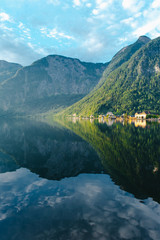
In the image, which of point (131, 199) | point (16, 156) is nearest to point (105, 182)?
point (131, 199)

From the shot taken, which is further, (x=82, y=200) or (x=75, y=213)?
(x=82, y=200)

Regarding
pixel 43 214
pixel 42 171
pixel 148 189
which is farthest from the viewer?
pixel 42 171

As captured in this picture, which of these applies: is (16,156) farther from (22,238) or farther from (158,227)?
(158,227)

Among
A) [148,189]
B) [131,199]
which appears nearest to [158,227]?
[131,199]

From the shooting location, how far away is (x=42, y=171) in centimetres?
1748

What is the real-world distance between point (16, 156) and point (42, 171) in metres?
9.60

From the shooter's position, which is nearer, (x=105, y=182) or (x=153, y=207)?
(x=153, y=207)

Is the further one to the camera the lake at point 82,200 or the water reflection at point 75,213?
the lake at point 82,200

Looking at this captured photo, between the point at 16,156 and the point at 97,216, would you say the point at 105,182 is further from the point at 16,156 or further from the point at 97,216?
the point at 16,156

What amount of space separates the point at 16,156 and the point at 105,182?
55.8ft

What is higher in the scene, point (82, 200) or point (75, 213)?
point (75, 213)

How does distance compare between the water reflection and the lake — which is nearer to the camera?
the water reflection

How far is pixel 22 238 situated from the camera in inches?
279

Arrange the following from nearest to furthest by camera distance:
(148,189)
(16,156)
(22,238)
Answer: (22,238) < (148,189) < (16,156)
